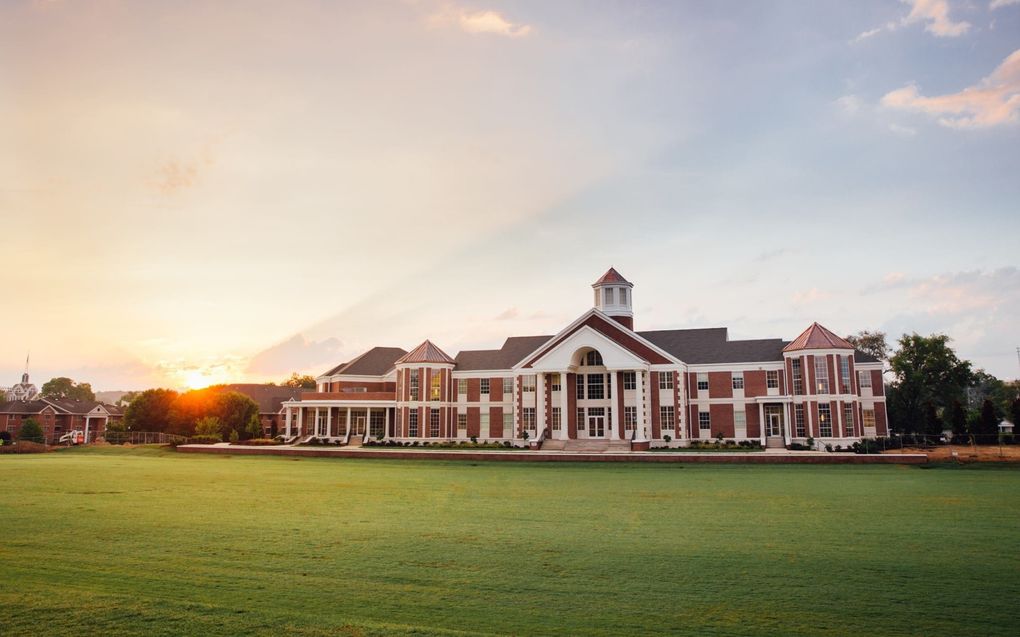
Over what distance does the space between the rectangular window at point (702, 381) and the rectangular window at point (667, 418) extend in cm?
318

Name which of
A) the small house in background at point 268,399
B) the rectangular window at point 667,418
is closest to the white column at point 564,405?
the rectangular window at point 667,418

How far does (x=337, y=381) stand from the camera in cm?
5419

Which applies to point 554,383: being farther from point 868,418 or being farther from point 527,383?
point 868,418

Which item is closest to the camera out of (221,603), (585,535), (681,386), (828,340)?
(221,603)

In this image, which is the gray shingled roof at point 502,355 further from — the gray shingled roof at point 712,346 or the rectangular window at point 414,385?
the gray shingled roof at point 712,346

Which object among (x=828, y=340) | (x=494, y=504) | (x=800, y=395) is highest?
(x=828, y=340)

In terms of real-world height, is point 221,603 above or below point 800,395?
below

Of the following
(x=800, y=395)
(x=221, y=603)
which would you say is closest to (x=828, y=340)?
(x=800, y=395)

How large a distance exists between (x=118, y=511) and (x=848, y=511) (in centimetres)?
1545

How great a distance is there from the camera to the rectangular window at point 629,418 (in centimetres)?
4342

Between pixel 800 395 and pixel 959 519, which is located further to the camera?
pixel 800 395

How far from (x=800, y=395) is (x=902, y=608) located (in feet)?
127

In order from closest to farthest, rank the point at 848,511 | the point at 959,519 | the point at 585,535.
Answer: the point at 585,535
the point at 959,519
the point at 848,511

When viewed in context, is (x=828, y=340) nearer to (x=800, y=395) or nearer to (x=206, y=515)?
(x=800, y=395)
